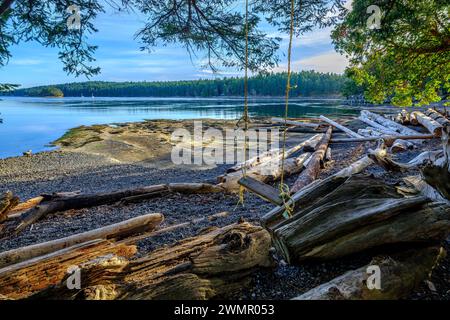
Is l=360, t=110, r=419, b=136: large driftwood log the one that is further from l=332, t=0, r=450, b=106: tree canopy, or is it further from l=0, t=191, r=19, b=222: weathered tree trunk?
l=0, t=191, r=19, b=222: weathered tree trunk

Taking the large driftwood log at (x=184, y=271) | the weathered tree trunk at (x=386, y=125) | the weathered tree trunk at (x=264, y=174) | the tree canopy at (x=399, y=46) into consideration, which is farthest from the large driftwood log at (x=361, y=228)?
the weathered tree trunk at (x=386, y=125)

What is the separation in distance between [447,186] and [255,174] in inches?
213

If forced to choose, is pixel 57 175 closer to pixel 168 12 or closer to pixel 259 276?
pixel 168 12

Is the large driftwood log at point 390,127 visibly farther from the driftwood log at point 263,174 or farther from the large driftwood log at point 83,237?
the large driftwood log at point 83,237

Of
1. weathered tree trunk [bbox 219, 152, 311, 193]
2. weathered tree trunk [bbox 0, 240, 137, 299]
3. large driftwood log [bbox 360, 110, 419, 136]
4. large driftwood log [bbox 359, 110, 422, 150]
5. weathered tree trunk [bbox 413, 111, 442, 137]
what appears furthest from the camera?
large driftwood log [bbox 360, 110, 419, 136]

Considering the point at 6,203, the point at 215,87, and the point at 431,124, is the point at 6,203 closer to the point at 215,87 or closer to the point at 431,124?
the point at 431,124

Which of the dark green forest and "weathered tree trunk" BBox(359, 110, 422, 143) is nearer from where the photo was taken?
"weathered tree trunk" BBox(359, 110, 422, 143)

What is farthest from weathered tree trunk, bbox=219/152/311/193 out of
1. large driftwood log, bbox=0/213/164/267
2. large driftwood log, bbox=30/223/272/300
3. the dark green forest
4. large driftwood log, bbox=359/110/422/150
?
the dark green forest

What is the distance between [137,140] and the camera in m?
21.9

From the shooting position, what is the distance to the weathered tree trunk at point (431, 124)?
15.0 metres

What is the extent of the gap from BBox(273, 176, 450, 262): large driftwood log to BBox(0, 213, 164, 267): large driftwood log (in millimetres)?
2817

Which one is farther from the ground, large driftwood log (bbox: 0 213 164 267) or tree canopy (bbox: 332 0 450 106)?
tree canopy (bbox: 332 0 450 106)

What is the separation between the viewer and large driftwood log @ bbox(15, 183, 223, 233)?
636 centimetres
